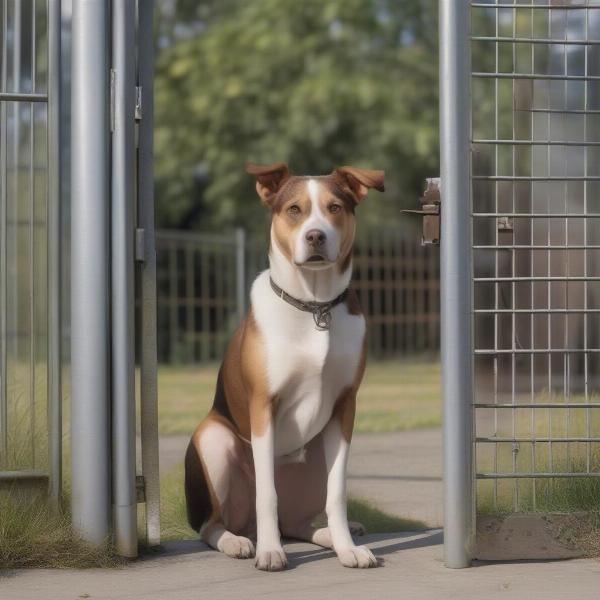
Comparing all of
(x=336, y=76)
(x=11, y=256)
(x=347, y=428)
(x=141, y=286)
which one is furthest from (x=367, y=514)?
(x=336, y=76)

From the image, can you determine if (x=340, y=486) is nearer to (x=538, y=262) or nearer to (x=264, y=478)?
(x=264, y=478)

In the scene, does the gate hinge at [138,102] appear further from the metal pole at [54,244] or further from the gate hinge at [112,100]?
the metal pole at [54,244]

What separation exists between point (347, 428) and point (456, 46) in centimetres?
155

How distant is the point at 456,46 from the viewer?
4516mm

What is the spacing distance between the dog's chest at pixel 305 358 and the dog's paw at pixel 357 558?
1.70ft

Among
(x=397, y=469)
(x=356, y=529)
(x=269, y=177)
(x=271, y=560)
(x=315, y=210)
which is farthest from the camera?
(x=397, y=469)

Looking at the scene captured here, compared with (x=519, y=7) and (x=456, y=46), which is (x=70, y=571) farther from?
(x=519, y=7)

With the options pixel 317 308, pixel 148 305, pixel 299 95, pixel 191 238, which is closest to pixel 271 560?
pixel 317 308

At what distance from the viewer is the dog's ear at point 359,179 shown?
4.78 meters

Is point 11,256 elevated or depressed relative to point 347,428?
elevated

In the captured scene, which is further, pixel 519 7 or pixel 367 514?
pixel 367 514

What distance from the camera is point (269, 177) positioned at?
193 inches

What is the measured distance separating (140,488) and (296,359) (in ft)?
2.83

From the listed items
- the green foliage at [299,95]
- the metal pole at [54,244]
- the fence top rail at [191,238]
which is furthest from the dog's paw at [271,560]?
the green foliage at [299,95]
